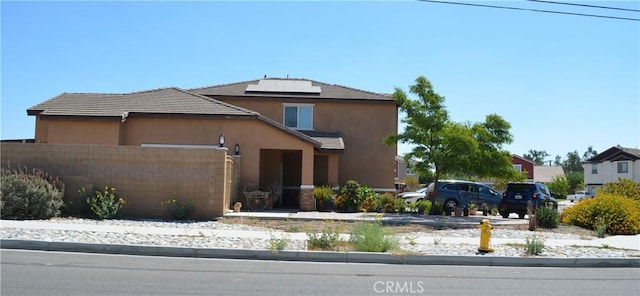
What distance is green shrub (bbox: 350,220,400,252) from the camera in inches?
502

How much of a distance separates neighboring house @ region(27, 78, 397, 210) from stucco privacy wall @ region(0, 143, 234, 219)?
3.90 m

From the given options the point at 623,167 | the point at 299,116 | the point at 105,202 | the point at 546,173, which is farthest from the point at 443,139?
the point at 546,173

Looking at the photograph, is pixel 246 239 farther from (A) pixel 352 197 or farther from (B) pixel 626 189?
(B) pixel 626 189

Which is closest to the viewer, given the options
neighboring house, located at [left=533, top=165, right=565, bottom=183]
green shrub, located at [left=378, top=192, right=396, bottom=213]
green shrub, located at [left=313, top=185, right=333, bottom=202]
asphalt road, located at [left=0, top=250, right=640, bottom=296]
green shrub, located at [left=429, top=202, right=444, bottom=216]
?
asphalt road, located at [left=0, top=250, right=640, bottom=296]

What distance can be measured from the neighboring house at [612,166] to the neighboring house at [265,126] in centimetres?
3805

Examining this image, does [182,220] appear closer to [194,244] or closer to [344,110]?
[194,244]

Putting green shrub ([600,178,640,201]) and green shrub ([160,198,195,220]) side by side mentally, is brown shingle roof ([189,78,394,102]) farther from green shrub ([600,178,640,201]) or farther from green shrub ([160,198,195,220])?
green shrub ([160,198,195,220])

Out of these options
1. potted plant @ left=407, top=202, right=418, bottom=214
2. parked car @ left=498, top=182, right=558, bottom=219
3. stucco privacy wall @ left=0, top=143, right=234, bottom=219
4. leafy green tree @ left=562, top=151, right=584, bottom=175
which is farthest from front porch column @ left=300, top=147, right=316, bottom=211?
leafy green tree @ left=562, top=151, right=584, bottom=175

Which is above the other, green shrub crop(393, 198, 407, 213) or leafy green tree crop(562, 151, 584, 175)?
leafy green tree crop(562, 151, 584, 175)

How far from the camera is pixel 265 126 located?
23.3 metres

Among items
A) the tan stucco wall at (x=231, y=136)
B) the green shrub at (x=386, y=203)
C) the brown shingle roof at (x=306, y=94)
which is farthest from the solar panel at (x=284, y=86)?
the green shrub at (x=386, y=203)

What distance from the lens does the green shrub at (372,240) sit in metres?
12.7

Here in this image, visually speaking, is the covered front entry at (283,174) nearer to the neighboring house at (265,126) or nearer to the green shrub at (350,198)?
the neighboring house at (265,126)

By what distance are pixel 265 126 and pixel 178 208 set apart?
5860 millimetres
